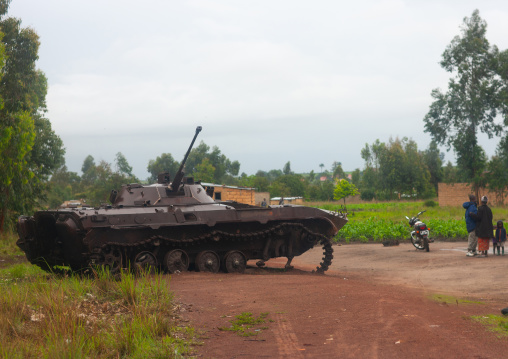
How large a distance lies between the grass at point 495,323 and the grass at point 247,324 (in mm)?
2473

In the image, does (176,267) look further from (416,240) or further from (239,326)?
(416,240)

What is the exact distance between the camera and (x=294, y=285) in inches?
400

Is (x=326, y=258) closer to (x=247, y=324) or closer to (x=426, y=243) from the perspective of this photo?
(x=426, y=243)

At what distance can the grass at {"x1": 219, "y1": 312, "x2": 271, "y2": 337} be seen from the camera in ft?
23.0

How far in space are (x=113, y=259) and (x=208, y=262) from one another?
2.06 m

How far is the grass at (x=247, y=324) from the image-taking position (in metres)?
7.02

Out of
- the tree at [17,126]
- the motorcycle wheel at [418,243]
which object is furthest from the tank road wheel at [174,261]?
the tree at [17,126]

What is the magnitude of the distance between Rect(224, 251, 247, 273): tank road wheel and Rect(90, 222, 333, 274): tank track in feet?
1.04

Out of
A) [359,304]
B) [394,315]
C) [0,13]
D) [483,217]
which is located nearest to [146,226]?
[359,304]

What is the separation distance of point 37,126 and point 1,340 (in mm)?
29929

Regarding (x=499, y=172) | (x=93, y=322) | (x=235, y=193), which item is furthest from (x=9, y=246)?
(x=499, y=172)

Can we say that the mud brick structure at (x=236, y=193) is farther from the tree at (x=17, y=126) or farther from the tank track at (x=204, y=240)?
the tank track at (x=204, y=240)

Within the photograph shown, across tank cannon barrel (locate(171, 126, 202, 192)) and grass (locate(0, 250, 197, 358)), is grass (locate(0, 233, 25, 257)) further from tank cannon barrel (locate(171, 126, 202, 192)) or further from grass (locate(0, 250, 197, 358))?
grass (locate(0, 250, 197, 358))

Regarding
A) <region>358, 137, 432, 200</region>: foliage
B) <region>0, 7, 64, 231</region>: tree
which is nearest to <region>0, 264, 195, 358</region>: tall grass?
<region>0, 7, 64, 231</region>: tree
